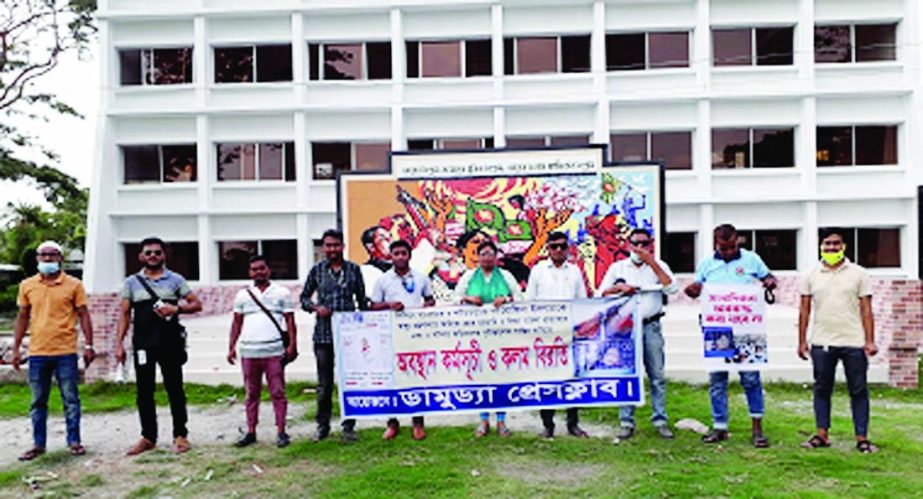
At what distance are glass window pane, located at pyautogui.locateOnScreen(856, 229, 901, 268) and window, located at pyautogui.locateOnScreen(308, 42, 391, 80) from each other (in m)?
13.5

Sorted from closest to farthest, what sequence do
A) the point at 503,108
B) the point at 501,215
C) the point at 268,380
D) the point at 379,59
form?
the point at 268,380
the point at 501,215
the point at 503,108
the point at 379,59

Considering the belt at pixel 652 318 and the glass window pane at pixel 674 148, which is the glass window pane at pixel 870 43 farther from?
the belt at pixel 652 318

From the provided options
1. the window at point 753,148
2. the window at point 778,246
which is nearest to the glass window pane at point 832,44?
the window at point 753,148

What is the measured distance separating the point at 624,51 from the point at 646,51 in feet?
1.90

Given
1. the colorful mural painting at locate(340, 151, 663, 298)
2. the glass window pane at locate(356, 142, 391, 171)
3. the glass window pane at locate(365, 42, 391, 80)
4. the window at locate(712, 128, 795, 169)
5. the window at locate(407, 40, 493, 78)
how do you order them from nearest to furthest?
the colorful mural painting at locate(340, 151, 663, 298) → the window at locate(712, 128, 795, 169) → the window at locate(407, 40, 493, 78) → the glass window pane at locate(365, 42, 391, 80) → the glass window pane at locate(356, 142, 391, 171)

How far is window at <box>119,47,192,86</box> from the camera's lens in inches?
754

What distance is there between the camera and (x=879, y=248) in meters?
18.1

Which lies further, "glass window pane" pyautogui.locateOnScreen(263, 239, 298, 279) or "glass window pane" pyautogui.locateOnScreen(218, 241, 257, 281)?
"glass window pane" pyautogui.locateOnScreen(218, 241, 257, 281)

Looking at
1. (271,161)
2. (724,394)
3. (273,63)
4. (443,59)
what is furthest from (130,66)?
(724,394)

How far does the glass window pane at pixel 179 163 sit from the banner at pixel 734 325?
16.7 meters

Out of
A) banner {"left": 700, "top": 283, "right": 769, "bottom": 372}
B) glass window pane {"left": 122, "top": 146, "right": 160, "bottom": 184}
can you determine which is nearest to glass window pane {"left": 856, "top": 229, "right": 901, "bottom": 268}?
banner {"left": 700, "top": 283, "right": 769, "bottom": 372}

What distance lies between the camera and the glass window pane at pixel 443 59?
1872cm

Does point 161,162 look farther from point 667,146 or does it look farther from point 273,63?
point 667,146

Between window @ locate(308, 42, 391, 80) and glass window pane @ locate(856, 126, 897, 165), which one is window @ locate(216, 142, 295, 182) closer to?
window @ locate(308, 42, 391, 80)
